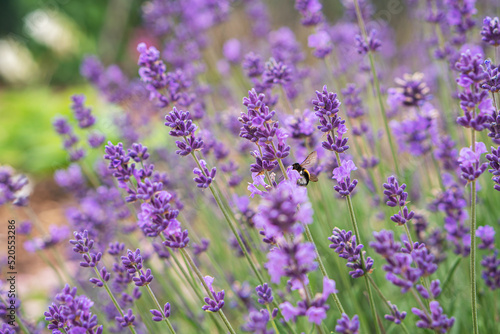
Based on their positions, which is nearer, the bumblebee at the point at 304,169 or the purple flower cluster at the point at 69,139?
the bumblebee at the point at 304,169

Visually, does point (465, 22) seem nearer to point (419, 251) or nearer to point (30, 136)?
point (419, 251)

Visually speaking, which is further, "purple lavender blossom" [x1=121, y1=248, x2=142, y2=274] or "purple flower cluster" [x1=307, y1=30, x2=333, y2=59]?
"purple flower cluster" [x1=307, y1=30, x2=333, y2=59]

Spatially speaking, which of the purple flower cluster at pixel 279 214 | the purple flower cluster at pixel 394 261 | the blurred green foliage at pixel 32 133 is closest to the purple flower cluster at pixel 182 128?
the purple flower cluster at pixel 279 214

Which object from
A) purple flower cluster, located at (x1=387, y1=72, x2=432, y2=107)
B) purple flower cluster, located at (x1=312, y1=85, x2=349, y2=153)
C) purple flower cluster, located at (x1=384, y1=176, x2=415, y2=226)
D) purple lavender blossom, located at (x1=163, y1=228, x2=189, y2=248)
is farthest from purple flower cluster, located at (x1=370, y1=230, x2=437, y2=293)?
purple flower cluster, located at (x1=387, y1=72, x2=432, y2=107)

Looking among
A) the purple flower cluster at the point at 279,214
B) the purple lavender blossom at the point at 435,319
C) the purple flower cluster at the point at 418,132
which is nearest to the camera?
the purple flower cluster at the point at 279,214

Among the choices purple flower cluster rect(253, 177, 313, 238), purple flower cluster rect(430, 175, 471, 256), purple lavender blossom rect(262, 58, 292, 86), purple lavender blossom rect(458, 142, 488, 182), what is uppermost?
purple lavender blossom rect(262, 58, 292, 86)

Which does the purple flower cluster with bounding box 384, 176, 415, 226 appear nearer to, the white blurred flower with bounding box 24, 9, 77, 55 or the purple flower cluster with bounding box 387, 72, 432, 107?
the purple flower cluster with bounding box 387, 72, 432, 107

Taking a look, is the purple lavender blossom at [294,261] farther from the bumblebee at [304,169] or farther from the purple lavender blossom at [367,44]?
the purple lavender blossom at [367,44]

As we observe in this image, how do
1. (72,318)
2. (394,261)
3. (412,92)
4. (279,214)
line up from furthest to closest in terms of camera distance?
(412,92), (72,318), (394,261), (279,214)

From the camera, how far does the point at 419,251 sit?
146 cm

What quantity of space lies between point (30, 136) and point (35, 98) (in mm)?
1694

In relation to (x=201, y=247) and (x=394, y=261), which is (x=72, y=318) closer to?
(x=201, y=247)

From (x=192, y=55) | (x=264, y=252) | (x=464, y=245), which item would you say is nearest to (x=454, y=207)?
(x=464, y=245)

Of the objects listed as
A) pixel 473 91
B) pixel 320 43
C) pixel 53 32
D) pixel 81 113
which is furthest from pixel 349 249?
pixel 53 32
